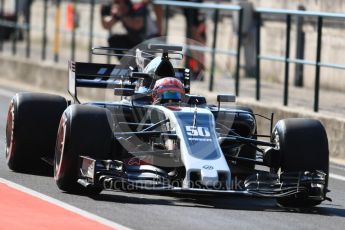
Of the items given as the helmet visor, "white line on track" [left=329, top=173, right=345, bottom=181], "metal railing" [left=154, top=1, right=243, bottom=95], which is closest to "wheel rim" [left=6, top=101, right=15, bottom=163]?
the helmet visor

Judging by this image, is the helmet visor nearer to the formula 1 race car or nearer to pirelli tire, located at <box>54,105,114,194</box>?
the formula 1 race car

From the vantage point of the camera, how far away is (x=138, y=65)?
45.4 feet

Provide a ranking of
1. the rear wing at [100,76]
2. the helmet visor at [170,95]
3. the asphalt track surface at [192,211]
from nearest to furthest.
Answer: the asphalt track surface at [192,211], the helmet visor at [170,95], the rear wing at [100,76]

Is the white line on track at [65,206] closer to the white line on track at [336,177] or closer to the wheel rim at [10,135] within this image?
the wheel rim at [10,135]

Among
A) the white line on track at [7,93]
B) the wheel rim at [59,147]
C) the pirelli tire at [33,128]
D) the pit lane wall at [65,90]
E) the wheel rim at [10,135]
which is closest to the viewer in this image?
the wheel rim at [59,147]

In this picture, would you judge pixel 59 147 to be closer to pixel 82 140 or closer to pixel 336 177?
pixel 82 140

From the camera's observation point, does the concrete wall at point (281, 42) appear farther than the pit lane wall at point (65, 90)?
Yes

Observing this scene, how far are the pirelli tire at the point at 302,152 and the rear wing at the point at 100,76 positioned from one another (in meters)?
2.01

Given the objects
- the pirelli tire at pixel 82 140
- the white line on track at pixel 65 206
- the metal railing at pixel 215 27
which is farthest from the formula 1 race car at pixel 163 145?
the metal railing at pixel 215 27

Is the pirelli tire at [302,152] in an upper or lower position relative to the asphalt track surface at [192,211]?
upper

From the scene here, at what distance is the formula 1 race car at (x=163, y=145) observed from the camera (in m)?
11.2

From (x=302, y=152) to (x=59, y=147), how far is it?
89.0 inches

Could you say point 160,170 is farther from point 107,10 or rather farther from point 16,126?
point 107,10

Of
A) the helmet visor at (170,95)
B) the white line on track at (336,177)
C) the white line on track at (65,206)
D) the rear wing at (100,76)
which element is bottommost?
the white line on track at (336,177)
